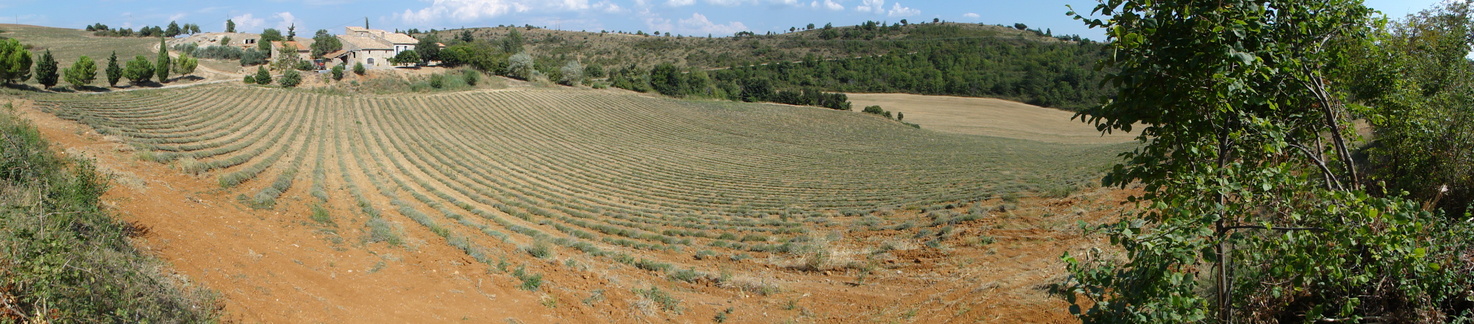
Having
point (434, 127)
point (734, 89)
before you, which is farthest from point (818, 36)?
A: point (434, 127)

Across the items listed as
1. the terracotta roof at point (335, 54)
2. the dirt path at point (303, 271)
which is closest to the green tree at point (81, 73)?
the terracotta roof at point (335, 54)

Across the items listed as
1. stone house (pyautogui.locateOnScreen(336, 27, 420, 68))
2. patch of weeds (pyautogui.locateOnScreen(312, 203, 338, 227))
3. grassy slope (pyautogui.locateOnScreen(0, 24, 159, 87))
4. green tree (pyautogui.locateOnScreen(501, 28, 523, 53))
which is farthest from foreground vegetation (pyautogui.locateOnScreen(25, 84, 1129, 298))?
green tree (pyautogui.locateOnScreen(501, 28, 523, 53))

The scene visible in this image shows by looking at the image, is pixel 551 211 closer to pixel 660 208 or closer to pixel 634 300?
pixel 660 208

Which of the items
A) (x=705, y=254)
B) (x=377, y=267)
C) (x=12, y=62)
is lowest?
(x=705, y=254)

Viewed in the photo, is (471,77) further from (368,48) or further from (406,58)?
(368,48)

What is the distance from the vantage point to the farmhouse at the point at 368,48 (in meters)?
80.6

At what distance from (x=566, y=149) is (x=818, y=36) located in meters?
129

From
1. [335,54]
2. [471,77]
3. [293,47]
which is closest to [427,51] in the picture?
[335,54]

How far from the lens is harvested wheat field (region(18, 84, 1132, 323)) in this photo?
1046 centimetres

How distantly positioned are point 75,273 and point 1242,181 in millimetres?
9495

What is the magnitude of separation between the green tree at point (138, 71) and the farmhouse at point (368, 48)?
22.9 metres

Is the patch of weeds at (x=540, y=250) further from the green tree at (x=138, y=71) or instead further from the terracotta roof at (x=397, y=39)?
the terracotta roof at (x=397, y=39)

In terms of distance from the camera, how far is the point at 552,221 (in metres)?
20.8

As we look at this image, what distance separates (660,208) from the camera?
24703mm
